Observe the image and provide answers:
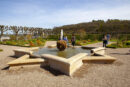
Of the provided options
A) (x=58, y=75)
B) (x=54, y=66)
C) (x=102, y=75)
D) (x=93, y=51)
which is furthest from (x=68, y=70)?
(x=93, y=51)

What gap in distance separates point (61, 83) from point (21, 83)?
139 centimetres

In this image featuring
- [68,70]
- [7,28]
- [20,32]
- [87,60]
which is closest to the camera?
[68,70]

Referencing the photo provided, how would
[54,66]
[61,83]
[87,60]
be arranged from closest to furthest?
[61,83], [54,66], [87,60]

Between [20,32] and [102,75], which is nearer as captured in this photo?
[102,75]

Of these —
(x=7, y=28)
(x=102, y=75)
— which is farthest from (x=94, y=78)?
(x=7, y=28)

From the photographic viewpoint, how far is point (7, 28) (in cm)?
3017

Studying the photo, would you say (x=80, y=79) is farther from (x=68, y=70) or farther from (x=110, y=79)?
(x=110, y=79)

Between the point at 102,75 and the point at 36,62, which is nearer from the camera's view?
the point at 102,75

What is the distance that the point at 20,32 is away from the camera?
33281mm

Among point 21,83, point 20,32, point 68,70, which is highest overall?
point 20,32

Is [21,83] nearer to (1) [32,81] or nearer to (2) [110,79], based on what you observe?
(1) [32,81]

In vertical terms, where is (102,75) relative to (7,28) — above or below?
below

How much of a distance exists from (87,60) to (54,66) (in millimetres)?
1868

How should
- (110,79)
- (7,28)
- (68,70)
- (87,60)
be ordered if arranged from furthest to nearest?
(7,28) < (87,60) < (68,70) < (110,79)
